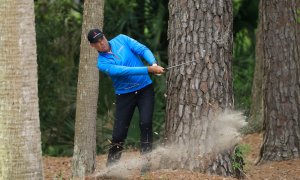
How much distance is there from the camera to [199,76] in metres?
8.46

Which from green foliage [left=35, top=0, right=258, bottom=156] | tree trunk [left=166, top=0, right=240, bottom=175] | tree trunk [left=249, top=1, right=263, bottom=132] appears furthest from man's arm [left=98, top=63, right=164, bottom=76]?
tree trunk [left=249, top=1, right=263, bottom=132]

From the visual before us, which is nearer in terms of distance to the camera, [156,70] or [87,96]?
[156,70]

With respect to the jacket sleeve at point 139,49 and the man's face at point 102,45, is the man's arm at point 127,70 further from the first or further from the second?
the jacket sleeve at point 139,49

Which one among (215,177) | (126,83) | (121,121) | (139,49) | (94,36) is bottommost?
(215,177)

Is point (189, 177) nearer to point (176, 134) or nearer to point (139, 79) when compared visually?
→ point (176, 134)

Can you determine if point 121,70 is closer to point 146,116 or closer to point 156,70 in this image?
point 156,70

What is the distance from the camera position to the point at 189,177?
8.31 m

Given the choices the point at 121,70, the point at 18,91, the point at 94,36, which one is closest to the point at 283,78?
the point at 121,70

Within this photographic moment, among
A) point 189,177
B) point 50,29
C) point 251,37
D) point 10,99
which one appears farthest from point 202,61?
point 251,37

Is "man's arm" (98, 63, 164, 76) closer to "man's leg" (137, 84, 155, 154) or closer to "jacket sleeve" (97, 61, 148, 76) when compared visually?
"jacket sleeve" (97, 61, 148, 76)

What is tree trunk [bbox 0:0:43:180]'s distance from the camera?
6.92 metres

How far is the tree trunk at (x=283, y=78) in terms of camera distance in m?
11.4

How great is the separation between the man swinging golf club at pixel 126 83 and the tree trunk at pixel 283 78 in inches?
121

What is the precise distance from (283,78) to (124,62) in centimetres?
353
